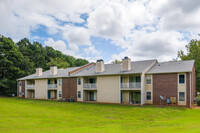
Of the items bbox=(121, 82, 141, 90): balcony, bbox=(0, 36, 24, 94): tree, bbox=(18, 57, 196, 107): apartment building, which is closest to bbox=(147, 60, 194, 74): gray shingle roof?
bbox=(18, 57, 196, 107): apartment building

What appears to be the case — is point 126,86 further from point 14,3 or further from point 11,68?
point 11,68

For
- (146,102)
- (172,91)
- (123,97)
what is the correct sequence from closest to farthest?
(172,91) → (146,102) → (123,97)

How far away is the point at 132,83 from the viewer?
85.0 feet

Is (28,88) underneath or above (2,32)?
underneath

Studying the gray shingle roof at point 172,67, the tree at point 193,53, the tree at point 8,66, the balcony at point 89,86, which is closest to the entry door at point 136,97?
the gray shingle roof at point 172,67

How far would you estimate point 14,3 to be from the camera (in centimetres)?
1994

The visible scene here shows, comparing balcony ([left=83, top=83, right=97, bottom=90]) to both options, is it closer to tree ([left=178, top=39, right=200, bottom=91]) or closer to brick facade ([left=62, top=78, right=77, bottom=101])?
brick facade ([left=62, top=78, right=77, bottom=101])

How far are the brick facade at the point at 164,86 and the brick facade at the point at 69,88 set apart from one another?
45.8 feet

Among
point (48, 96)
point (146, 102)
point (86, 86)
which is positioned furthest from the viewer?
point (48, 96)

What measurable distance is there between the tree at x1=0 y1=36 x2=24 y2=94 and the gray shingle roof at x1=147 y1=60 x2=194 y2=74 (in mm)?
35183

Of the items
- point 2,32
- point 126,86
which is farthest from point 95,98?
point 2,32

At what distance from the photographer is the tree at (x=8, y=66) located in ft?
147

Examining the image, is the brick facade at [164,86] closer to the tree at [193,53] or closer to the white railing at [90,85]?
the white railing at [90,85]

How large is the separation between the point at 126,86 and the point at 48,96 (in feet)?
59.2
